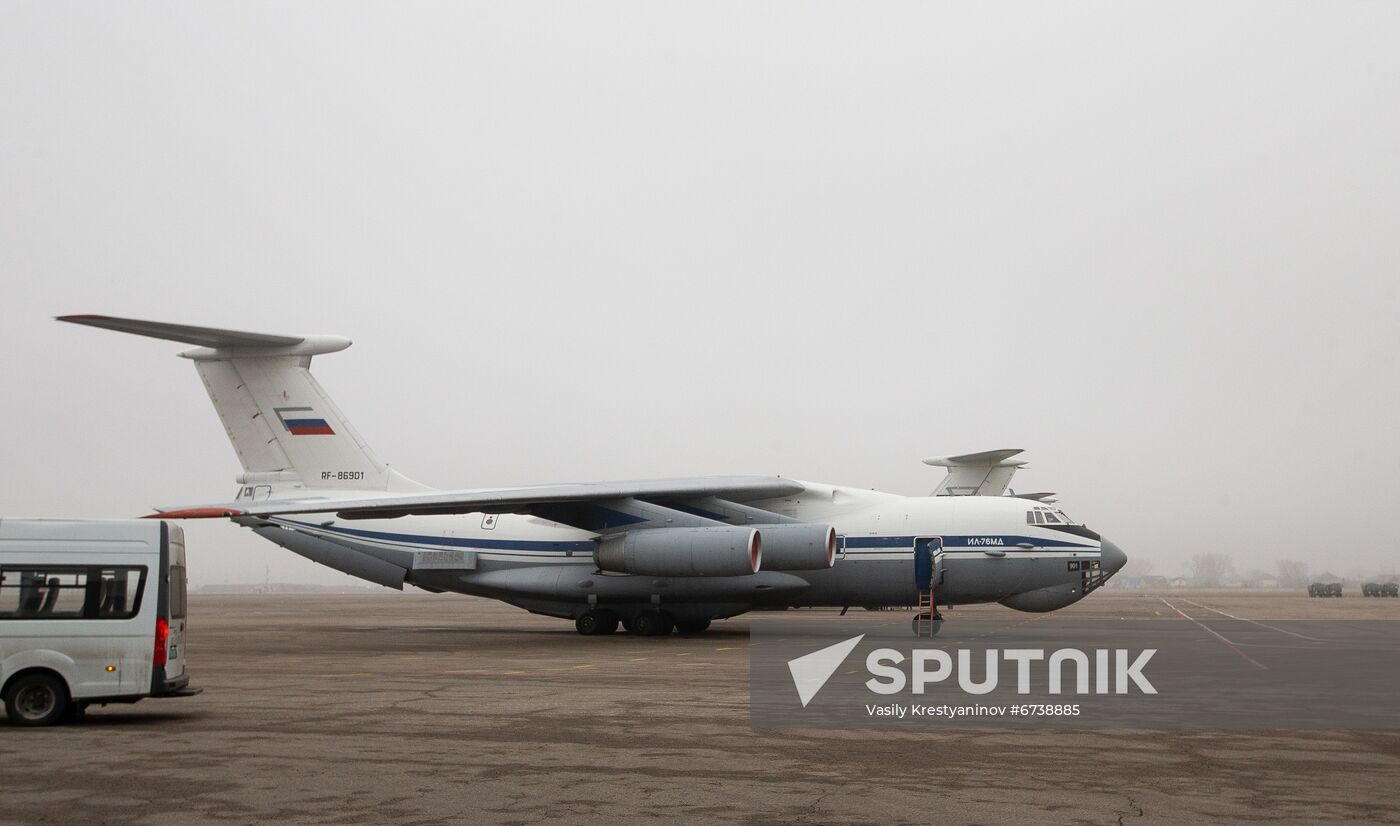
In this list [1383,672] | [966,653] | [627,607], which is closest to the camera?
[1383,672]

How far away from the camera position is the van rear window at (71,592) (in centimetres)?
1068

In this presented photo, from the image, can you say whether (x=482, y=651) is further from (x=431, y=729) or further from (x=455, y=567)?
(x=431, y=729)

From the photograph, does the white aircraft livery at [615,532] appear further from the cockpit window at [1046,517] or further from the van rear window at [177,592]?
the van rear window at [177,592]

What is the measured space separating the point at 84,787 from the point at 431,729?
3.29 metres

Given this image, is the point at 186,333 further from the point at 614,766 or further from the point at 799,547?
the point at 614,766

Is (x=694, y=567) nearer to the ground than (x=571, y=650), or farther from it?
farther from it

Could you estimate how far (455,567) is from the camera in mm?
25391

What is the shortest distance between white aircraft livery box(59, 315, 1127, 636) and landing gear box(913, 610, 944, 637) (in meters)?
0.06

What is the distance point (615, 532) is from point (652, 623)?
2330mm

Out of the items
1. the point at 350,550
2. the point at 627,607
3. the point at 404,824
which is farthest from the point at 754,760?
the point at 350,550

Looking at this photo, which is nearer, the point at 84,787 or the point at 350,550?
the point at 84,787

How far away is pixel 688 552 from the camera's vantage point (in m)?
22.2
